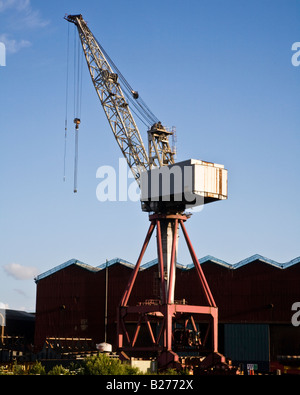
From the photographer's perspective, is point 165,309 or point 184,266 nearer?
point 165,309

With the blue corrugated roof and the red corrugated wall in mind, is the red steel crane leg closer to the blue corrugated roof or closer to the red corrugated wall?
the red corrugated wall

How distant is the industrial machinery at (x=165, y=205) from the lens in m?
69.6

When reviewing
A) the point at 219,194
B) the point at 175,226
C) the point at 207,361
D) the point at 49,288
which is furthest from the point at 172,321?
the point at 49,288

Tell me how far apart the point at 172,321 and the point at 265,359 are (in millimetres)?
12712

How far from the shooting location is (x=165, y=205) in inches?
2911

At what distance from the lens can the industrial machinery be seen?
69.6 metres

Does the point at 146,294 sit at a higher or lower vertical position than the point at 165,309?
higher

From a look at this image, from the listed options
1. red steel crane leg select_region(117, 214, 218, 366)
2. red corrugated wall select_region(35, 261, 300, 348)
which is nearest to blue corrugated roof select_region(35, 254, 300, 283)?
red corrugated wall select_region(35, 261, 300, 348)

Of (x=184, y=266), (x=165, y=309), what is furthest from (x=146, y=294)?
(x=165, y=309)

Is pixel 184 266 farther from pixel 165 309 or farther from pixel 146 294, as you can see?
pixel 165 309

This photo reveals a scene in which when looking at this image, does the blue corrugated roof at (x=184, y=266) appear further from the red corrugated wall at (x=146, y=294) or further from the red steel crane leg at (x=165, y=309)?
the red steel crane leg at (x=165, y=309)

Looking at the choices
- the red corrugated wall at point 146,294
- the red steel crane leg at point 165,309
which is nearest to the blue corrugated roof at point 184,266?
the red corrugated wall at point 146,294
